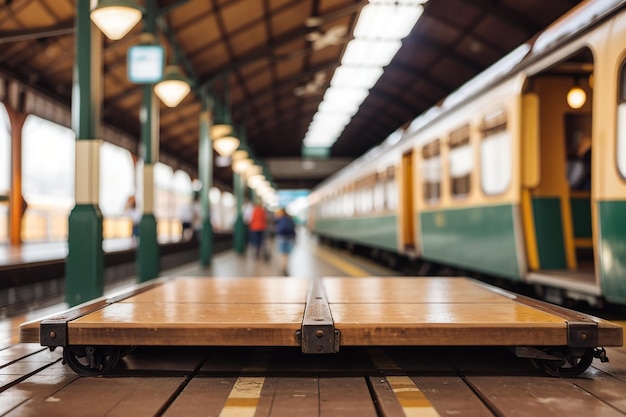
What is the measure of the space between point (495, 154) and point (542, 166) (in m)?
0.54

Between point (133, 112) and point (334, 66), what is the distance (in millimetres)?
6423

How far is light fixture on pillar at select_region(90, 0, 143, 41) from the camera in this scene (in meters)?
5.63

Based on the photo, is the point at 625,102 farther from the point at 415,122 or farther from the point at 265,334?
the point at 415,122

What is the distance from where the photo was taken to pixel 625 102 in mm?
4664

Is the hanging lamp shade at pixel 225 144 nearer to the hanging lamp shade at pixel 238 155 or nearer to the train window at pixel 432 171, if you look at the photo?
the hanging lamp shade at pixel 238 155

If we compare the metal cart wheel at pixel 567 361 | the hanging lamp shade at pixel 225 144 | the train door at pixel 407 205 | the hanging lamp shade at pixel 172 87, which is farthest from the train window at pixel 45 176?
the metal cart wheel at pixel 567 361

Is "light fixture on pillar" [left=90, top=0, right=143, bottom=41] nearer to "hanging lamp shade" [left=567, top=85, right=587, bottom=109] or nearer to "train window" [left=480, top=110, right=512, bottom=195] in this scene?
"train window" [left=480, top=110, right=512, bottom=195]

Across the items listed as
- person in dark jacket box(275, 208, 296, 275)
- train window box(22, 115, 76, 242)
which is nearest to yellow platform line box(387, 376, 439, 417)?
person in dark jacket box(275, 208, 296, 275)

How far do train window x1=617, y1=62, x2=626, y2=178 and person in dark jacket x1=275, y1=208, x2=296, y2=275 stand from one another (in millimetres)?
6598

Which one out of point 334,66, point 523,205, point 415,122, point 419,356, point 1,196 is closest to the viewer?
point 419,356

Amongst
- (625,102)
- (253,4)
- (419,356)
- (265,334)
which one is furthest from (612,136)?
(253,4)

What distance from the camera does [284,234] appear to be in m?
10.7

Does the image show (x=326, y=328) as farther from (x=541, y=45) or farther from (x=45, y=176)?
(x=45, y=176)

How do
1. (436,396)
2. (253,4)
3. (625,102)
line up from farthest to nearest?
(253,4) < (625,102) < (436,396)
